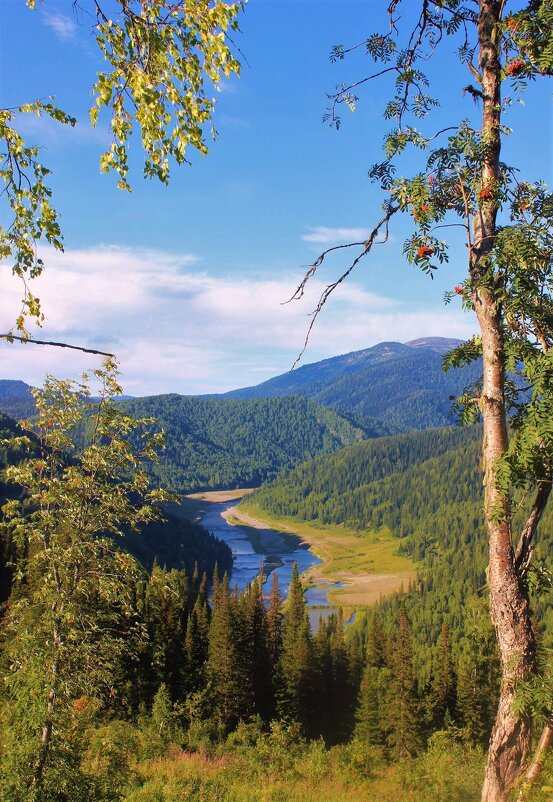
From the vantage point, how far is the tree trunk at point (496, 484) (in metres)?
8.02

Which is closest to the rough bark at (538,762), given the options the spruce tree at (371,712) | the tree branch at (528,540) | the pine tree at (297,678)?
the tree branch at (528,540)

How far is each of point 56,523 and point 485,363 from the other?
1048cm

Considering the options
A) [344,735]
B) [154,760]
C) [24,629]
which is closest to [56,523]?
[24,629]

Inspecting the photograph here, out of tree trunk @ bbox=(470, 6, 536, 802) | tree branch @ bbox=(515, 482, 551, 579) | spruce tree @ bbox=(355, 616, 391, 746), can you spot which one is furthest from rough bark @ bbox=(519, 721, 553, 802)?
spruce tree @ bbox=(355, 616, 391, 746)

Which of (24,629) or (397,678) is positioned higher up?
(24,629)

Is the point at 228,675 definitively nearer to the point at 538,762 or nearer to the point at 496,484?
the point at 538,762

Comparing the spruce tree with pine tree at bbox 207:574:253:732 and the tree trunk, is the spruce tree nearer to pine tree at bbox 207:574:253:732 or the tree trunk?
pine tree at bbox 207:574:253:732

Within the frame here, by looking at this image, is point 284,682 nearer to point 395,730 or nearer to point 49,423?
point 395,730

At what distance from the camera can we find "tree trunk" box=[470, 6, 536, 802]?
26.3 feet

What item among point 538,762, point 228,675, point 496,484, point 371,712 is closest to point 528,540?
point 496,484

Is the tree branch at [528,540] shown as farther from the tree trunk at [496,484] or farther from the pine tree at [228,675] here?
the pine tree at [228,675]

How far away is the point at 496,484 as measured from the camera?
7.93m

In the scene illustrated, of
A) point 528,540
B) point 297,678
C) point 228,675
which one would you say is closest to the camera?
point 528,540

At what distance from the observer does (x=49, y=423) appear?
13.5 meters
